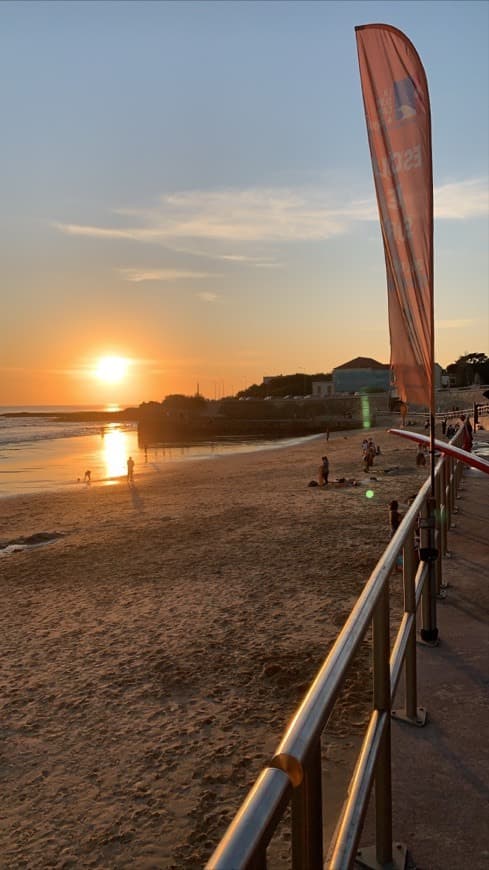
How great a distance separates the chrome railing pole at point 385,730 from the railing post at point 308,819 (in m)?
1.03

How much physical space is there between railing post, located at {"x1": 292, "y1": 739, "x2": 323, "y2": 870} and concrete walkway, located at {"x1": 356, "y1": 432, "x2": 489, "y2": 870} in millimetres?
1468

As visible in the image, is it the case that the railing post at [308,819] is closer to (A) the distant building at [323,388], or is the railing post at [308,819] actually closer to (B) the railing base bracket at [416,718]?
(B) the railing base bracket at [416,718]

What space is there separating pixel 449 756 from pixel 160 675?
3263mm

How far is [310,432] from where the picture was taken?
268 feet

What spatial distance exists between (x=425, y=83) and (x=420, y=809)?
13.5ft

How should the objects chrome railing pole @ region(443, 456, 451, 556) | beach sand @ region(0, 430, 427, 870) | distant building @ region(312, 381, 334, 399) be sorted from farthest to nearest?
1. distant building @ region(312, 381, 334, 399)
2. chrome railing pole @ region(443, 456, 451, 556)
3. beach sand @ region(0, 430, 427, 870)

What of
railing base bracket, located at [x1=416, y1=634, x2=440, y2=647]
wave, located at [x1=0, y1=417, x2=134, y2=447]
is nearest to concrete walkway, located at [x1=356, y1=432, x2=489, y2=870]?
railing base bracket, located at [x1=416, y1=634, x2=440, y2=647]

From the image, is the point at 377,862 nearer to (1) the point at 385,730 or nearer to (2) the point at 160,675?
(1) the point at 385,730

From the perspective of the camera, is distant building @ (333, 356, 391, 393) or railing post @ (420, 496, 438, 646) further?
distant building @ (333, 356, 391, 393)

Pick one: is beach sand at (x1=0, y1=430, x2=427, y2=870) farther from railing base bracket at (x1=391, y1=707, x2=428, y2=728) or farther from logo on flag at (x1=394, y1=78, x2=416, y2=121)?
logo on flag at (x1=394, y1=78, x2=416, y2=121)

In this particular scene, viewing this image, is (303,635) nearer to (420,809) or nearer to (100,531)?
(420,809)

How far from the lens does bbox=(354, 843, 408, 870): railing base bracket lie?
2344 millimetres

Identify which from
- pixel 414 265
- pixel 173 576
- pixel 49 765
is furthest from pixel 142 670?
pixel 414 265

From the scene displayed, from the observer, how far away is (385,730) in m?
2.27
